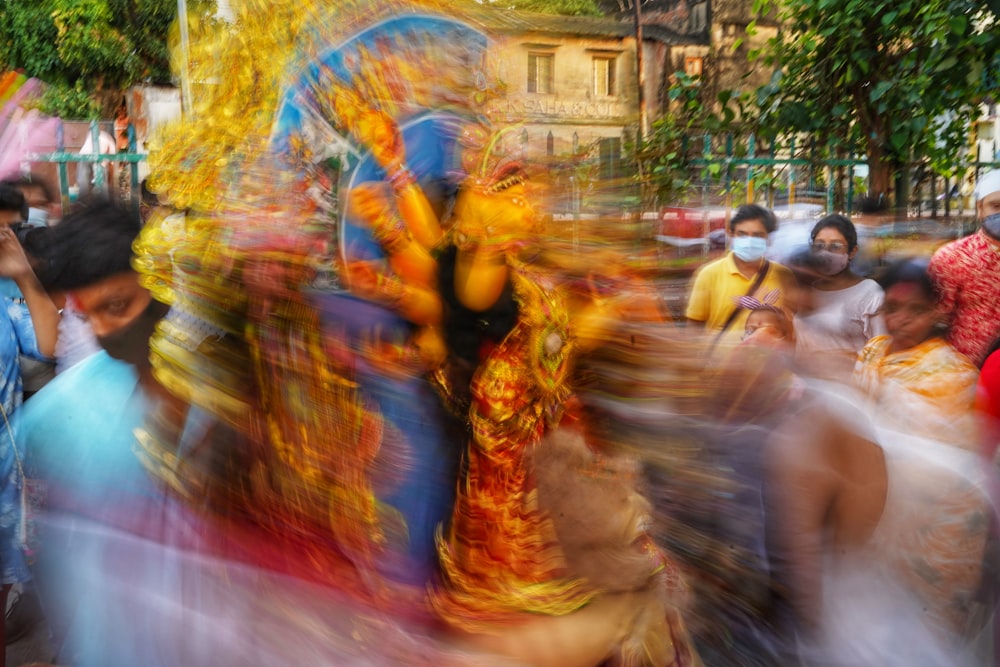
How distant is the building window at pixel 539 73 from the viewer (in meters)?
1.61

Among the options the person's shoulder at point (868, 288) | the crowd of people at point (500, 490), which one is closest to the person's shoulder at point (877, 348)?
the crowd of people at point (500, 490)

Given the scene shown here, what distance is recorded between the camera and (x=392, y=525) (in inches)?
64.6

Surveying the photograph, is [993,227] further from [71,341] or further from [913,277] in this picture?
[71,341]

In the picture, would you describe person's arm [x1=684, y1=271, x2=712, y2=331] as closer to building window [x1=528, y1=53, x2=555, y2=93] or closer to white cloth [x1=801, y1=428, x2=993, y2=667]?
white cloth [x1=801, y1=428, x2=993, y2=667]

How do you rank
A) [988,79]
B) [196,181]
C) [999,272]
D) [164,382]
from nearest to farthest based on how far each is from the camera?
[196,181] → [164,382] → [999,272] → [988,79]

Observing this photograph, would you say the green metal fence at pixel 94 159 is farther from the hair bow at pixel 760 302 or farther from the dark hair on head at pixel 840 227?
the dark hair on head at pixel 840 227

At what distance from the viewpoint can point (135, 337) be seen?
2.16m

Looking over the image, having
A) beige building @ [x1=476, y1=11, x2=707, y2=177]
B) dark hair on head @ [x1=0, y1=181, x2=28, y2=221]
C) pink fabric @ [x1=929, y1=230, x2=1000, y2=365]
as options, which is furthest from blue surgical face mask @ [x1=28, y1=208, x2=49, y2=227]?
pink fabric @ [x1=929, y1=230, x2=1000, y2=365]

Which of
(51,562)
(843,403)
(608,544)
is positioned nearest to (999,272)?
(843,403)

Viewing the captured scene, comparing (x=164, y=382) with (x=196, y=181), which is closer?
(x=196, y=181)

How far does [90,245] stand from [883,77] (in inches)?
193

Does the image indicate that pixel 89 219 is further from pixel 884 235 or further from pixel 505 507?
pixel 884 235

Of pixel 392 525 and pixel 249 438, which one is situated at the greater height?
pixel 249 438

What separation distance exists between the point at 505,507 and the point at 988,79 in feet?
16.5
